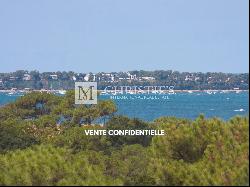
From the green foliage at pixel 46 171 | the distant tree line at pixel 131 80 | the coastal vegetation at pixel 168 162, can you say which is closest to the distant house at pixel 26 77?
the distant tree line at pixel 131 80

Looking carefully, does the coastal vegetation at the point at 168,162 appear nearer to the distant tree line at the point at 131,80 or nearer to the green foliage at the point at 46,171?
the green foliage at the point at 46,171

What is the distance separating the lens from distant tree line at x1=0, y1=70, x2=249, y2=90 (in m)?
108

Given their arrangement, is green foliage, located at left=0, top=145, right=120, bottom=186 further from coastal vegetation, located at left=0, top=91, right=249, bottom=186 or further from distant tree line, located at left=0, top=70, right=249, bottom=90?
distant tree line, located at left=0, top=70, right=249, bottom=90

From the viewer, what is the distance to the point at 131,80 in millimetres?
113812

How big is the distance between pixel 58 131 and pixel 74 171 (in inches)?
663

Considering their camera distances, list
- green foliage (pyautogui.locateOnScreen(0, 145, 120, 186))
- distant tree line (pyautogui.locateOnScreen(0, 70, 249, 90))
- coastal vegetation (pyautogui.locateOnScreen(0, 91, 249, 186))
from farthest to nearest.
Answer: distant tree line (pyautogui.locateOnScreen(0, 70, 249, 90)) → green foliage (pyautogui.locateOnScreen(0, 145, 120, 186)) → coastal vegetation (pyautogui.locateOnScreen(0, 91, 249, 186))

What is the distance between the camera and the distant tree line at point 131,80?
108 meters

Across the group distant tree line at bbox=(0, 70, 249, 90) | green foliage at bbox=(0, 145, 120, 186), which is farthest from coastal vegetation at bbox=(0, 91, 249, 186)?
distant tree line at bbox=(0, 70, 249, 90)

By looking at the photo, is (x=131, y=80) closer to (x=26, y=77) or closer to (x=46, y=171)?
(x=26, y=77)

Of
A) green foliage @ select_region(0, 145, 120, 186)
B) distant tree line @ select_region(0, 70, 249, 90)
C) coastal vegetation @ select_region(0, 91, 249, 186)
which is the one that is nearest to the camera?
coastal vegetation @ select_region(0, 91, 249, 186)

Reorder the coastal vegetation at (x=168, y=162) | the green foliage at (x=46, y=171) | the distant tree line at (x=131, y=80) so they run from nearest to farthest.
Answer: the coastal vegetation at (x=168, y=162) < the green foliage at (x=46, y=171) < the distant tree line at (x=131, y=80)

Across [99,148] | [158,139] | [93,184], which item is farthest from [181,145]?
[99,148]

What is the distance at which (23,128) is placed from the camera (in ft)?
82.3

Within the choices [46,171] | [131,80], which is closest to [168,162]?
[46,171]
